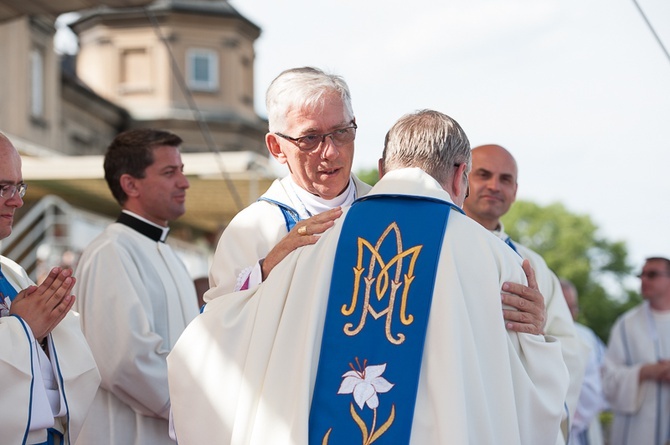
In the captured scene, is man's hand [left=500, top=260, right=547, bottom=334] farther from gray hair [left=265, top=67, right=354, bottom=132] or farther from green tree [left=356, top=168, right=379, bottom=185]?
green tree [left=356, top=168, right=379, bottom=185]

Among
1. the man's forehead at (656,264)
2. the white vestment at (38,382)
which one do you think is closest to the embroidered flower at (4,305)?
the white vestment at (38,382)

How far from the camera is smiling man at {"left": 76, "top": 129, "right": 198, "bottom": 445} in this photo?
184 inches

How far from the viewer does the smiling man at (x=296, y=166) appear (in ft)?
12.1

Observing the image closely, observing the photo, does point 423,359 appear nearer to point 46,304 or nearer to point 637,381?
point 46,304

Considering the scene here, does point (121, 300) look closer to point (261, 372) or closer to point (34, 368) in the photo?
point (34, 368)

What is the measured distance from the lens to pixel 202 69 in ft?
128

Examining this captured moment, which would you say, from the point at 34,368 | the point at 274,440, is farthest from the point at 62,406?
the point at 274,440

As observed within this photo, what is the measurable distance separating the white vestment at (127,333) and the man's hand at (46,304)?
1.03m

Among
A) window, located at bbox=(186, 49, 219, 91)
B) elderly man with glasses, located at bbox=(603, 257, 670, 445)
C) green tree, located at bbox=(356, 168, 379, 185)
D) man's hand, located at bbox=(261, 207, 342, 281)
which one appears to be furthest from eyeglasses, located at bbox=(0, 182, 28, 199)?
green tree, located at bbox=(356, 168, 379, 185)

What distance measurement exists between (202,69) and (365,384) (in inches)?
1446

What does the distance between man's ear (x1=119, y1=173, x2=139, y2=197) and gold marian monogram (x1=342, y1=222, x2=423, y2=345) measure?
2.35 meters

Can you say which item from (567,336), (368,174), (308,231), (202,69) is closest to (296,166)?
(308,231)

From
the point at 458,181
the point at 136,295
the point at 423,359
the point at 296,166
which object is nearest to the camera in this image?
the point at 423,359

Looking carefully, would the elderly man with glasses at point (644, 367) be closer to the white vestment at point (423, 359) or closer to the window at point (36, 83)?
the white vestment at point (423, 359)
